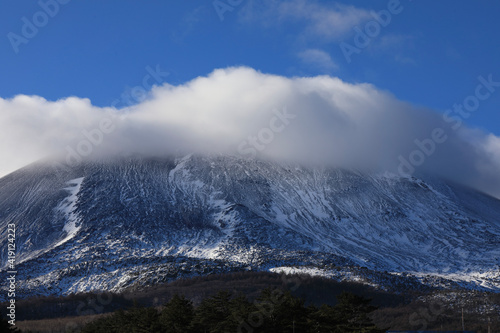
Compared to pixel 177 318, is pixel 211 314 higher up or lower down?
higher up

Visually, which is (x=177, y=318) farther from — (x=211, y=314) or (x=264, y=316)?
(x=264, y=316)

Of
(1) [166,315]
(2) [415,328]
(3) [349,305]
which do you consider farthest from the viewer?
(2) [415,328]

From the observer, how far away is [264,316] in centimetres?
7775

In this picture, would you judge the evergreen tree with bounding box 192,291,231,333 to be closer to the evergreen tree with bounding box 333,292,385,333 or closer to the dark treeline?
the dark treeline

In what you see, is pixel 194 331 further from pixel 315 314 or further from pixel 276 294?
pixel 315 314

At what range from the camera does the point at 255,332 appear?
77375 mm

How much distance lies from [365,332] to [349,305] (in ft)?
16.9

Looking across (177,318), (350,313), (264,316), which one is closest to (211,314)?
(177,318)

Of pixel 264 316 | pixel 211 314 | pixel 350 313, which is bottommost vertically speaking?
pixel 350 313

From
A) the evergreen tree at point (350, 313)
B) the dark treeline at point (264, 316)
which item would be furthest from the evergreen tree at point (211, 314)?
the evergreen tree at point (350, 313)

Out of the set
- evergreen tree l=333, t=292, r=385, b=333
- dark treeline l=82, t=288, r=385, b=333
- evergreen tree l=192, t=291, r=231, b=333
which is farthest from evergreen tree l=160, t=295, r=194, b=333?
evergreen tree l=333, t=292, r=385, b=333

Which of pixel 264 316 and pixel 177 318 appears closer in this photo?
pixel 264 316

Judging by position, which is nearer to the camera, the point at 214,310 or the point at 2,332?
the point at 214,310

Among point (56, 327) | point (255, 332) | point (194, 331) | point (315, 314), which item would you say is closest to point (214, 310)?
point (194, 331)
